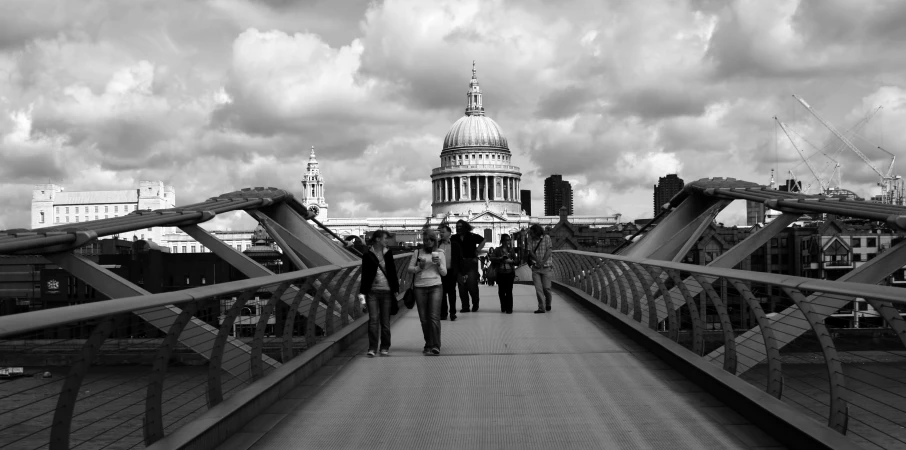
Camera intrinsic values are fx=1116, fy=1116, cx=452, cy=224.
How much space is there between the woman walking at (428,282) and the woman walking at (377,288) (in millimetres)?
419

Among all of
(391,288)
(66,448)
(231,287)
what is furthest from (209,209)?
(66,448)

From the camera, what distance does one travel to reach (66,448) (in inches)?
217

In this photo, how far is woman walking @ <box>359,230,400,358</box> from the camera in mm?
13148

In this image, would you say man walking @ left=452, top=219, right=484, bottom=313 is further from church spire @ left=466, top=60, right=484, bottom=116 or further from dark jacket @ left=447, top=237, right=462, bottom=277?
church spire @ left=466, top=60, right=484, bottom=116

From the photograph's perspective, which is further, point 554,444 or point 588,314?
point 588,314

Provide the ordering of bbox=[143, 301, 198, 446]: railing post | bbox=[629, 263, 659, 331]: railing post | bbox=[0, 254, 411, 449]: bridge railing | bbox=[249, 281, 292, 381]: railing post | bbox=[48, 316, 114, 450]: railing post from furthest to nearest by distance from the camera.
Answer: bbox=[629, 263, 659, 331]: railing post, bbox=[249, 281, 292, 381]: railing post, bbox=[143, 301, 198, 446]: railing post, bbox=[48, 316, 114, 450]: railing post, bbox=[0, 254, 411, 449]: bridge railing

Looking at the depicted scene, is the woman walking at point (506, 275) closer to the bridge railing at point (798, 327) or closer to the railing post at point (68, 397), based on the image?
the bridge railing at point (798, 327)

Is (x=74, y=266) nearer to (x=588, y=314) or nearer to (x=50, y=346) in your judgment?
(x=50, y=346)

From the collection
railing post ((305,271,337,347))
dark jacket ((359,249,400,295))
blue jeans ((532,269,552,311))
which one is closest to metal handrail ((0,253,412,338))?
railing post ((305,271,337,347))

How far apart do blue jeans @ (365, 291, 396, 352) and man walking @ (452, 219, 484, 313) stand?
4767 mm

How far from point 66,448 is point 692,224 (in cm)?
1699

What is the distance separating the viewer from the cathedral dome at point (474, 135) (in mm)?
185875

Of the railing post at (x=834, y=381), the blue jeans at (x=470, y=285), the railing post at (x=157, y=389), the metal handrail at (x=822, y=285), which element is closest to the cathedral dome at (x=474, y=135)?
the blue jeans at (x=470, y=285)

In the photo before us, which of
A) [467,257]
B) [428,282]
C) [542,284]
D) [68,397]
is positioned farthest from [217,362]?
[542,284]
